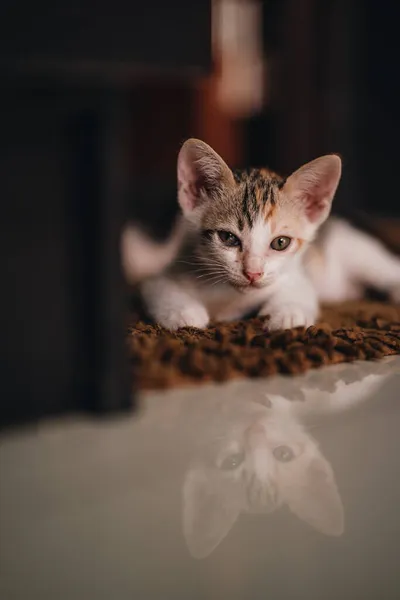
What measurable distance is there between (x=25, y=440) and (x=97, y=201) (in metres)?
0.32

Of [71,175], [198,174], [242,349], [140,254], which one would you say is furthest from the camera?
[140,254]

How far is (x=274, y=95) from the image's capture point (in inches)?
154

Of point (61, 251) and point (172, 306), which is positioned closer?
point (61, 251)

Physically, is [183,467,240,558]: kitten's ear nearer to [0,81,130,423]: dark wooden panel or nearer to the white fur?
[0,81,130,423]: dark wooden panel

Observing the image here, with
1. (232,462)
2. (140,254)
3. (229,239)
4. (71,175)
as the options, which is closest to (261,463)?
(232,462)

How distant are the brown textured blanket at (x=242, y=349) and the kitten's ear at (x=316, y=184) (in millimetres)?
253

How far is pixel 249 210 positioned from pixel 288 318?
0.75ft

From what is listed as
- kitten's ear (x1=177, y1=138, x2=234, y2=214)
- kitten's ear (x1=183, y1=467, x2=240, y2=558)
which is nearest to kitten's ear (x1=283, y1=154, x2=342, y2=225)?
kitten's ear (x1=177, y1=138, x2=234, y2=214)

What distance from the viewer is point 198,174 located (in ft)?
4.09

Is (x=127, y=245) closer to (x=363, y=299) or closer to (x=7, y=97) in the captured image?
(x=363, y=299)

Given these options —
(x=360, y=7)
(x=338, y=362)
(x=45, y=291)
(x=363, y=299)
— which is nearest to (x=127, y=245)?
(x=363, y=299)

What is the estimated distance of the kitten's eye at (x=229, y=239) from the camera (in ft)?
3.85

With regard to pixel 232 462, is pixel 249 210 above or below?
above

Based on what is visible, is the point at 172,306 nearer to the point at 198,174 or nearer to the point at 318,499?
the point at 198,174
